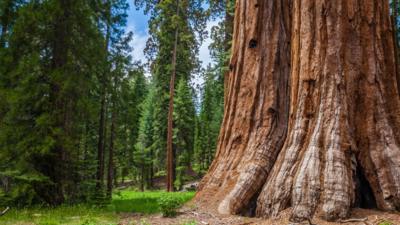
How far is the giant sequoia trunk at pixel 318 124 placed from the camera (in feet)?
18.2

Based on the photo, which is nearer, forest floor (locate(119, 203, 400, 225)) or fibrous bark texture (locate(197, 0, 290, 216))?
forest floor (locate(119, 203, 400, 225))

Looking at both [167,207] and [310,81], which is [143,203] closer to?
Result: [167,207]

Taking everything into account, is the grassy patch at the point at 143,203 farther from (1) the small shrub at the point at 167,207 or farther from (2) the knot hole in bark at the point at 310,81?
(2) the knot hole in bark at the point at 310,81

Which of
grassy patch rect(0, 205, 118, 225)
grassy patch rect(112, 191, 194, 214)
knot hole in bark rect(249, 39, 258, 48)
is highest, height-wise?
knot hole in bark rect(249, 39, 258, 48)

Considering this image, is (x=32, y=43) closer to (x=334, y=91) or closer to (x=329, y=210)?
(x=334, y=91)

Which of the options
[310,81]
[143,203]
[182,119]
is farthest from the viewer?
[182,119]

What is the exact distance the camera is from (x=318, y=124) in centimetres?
602

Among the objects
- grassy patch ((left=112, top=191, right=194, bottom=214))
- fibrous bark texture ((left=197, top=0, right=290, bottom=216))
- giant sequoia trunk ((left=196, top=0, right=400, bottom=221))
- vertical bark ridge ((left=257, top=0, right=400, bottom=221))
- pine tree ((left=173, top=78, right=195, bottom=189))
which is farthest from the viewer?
pine tree ((left=173, top=78, right=195, bottom=189))

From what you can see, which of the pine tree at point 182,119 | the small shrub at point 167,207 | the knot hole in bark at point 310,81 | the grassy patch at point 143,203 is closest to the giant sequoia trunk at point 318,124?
the knot hole in bark at point 310,81

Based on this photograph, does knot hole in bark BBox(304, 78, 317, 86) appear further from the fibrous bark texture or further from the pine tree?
the pine tree

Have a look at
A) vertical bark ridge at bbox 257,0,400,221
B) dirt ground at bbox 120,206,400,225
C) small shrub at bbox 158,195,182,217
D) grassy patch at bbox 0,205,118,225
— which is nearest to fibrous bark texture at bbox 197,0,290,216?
dirt ground at bbox 120,206,400,225

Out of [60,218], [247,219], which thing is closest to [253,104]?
[247,219]

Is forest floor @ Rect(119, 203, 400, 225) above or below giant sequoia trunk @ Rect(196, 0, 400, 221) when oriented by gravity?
below

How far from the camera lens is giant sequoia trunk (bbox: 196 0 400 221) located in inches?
218
